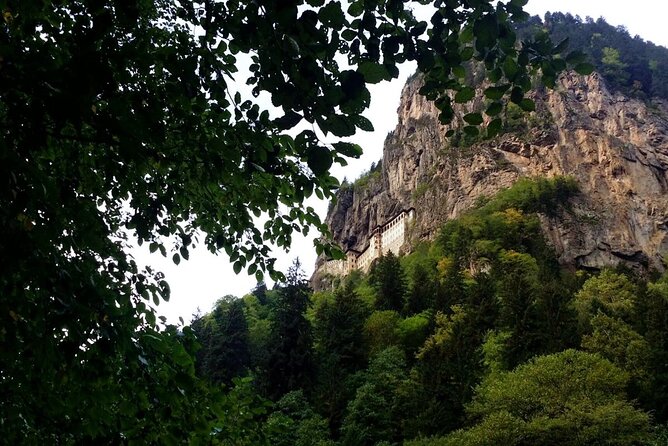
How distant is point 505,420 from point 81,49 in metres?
22.3

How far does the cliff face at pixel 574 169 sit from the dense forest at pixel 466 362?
47.3 feet

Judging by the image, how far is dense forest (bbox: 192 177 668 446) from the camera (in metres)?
22.4

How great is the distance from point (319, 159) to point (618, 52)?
368ft

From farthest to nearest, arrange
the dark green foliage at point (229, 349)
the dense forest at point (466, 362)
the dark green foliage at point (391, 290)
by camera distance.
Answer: the dark green foliage at point (391, 290) → the dark green foliage at point (229, 349) → the dense forest at point (466, 362)

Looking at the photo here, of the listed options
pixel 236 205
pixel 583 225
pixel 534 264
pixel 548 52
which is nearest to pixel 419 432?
pixel 236 205

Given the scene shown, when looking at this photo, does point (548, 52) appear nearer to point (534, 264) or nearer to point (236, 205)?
point (236, 205)

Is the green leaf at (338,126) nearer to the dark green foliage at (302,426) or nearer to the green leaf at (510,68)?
the green leaf at (510,68)

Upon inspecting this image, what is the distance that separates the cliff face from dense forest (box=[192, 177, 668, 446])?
14.4 m

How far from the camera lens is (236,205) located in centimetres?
434

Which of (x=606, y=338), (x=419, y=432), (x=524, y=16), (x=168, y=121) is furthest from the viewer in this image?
(x=606, y=338)

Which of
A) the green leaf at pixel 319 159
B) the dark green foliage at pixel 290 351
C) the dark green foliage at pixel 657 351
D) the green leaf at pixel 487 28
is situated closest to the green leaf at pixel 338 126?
the green leaf at pixel 319 159

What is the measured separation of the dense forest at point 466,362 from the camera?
2242 cm

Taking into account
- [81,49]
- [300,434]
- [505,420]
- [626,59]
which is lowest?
[505,420]

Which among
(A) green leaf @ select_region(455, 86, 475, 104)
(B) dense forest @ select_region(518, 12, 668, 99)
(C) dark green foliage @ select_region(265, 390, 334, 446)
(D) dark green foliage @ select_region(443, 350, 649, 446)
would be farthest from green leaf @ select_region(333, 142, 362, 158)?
(B) dense forest @ select_region(518, 12, 668, 99)
